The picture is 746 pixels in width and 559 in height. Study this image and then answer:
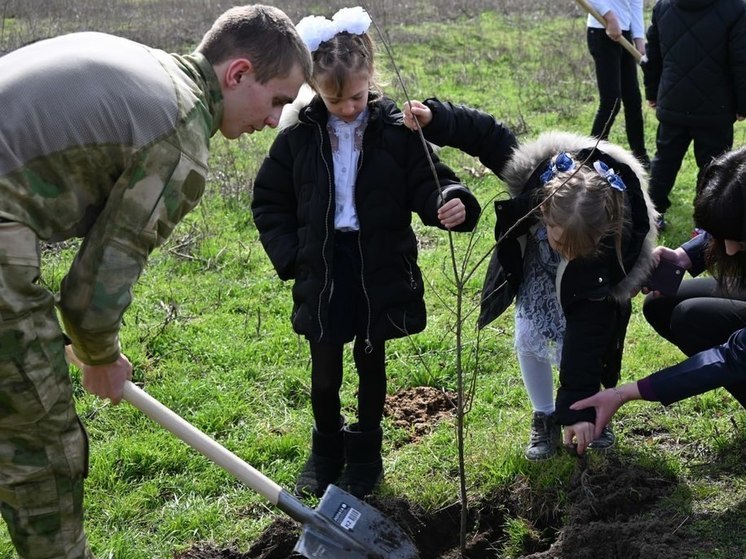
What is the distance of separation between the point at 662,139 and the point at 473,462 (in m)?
3.57

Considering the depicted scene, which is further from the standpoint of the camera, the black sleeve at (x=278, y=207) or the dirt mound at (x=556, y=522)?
the black sleeve at (x=278, y=207)

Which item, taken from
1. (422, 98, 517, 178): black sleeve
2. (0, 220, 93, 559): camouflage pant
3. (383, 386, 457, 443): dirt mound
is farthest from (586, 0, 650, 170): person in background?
(0, 220, 93, 559): camouflage pant

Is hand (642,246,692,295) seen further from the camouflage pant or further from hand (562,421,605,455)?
the camouflage pant

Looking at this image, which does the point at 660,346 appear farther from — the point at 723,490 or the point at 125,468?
the point at 125,468

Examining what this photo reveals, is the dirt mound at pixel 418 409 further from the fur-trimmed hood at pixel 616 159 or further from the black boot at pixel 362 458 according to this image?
the fur-trimmed hood at pixel 616 159

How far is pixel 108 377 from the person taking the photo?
2.57 metres

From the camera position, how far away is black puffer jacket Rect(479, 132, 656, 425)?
3.07 m

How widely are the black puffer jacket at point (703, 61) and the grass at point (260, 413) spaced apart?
2.81 feet

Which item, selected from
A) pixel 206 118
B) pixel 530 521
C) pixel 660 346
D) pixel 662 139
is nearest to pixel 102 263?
pixel 206 118

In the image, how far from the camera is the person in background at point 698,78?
5684mm

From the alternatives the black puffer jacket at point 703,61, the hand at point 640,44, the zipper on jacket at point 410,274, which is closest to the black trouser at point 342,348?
the zipper on jacket at point 410,274

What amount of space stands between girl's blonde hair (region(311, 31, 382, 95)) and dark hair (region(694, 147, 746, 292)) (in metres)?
1.29

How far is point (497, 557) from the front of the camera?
3.10 metres

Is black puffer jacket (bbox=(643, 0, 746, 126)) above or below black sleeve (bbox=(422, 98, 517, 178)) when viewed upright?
below
